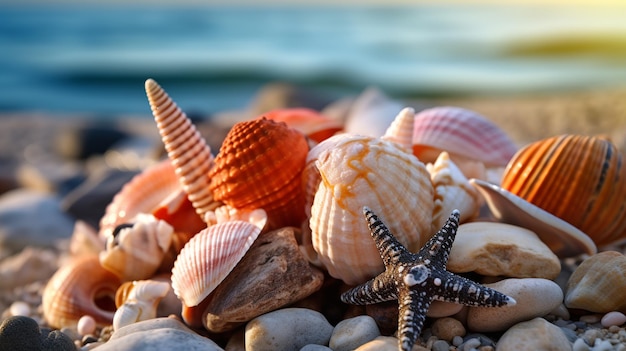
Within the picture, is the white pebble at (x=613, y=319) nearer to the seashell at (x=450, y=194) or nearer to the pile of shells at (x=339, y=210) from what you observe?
the pile of shells at (x=339, y=210)

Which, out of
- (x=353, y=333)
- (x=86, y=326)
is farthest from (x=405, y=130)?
(x=86, y=326)

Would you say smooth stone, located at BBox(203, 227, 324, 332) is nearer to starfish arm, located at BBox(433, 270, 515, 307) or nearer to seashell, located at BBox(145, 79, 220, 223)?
seashell, located at BBox(145, 79, 220, 223)

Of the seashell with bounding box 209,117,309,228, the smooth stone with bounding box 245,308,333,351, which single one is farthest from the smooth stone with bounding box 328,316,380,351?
the seashell with bounding box 209,117,309,228

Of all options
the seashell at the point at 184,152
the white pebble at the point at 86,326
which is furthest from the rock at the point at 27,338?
the seashell at the point at 184,152

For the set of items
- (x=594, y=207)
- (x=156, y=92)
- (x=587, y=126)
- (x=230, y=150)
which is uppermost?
(x=156, y=92)

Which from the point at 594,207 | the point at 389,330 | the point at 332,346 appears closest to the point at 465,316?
the point at 389,330

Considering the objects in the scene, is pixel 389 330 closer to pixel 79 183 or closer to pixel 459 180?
pixel 459 180

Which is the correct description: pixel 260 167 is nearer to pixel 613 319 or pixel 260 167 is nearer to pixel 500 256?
pixel 500 256
